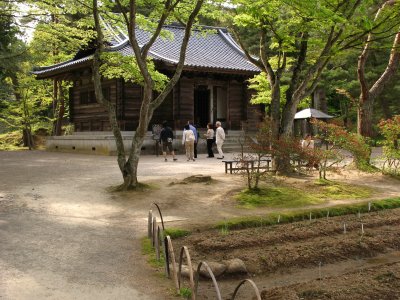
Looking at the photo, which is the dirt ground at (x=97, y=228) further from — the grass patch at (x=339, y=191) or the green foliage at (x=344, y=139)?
the green foliage at (x=344, y=139)

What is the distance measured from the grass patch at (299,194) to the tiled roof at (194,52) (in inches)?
420

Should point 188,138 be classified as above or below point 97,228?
above

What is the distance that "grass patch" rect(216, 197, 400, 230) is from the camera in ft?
23.8

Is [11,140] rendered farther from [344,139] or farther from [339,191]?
[339,191]

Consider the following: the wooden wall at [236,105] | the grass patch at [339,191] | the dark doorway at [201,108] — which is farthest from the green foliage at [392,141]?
the dark doorway at [201,108]

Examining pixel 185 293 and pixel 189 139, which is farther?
pixel 189 139

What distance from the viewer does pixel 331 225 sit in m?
7.36

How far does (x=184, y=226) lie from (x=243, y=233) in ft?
3.41

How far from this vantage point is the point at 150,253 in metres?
5.86

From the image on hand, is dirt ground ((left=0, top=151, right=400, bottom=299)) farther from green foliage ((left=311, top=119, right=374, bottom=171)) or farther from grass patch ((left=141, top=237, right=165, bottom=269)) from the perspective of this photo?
green foliage ((left=311, top=119, right=374, bottom=171))

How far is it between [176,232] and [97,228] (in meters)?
1.45

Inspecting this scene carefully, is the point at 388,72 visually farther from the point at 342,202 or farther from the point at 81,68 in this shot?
the point at 81,68

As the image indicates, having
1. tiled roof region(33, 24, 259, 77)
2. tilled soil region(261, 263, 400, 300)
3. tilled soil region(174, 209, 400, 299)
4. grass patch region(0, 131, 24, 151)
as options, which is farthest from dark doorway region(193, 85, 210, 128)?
tilled soil region(261, 263, 400, 300)

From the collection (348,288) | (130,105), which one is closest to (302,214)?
(348,288)
